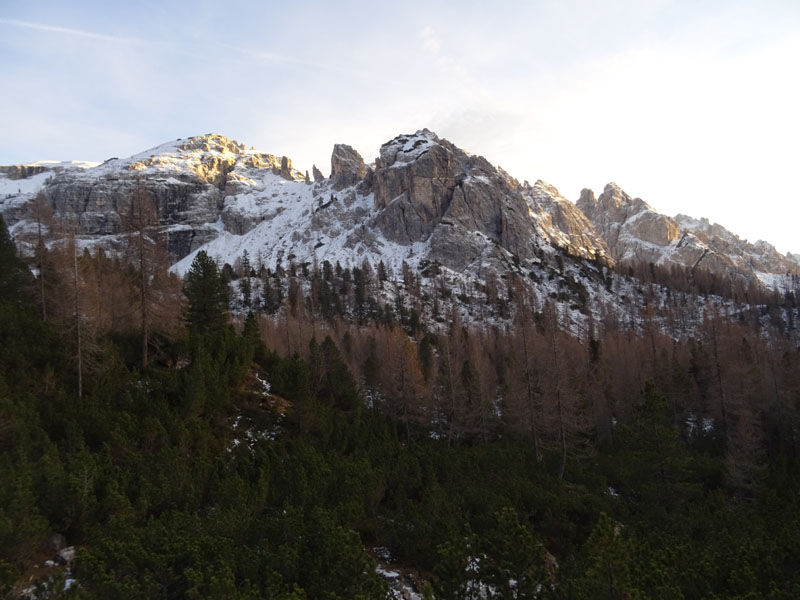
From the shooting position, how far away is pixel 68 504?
11.1 m

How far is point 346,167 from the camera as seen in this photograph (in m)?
175

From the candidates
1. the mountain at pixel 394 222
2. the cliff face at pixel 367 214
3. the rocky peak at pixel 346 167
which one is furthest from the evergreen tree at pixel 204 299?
the rocky peak at pixel 346 167

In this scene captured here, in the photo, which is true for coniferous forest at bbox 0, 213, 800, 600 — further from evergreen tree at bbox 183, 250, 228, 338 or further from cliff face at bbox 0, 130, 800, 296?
cliff face at bbox 0, 130, 800, 296

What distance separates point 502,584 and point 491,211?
137 m

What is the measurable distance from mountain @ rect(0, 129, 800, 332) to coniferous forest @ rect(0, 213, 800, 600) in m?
66.8

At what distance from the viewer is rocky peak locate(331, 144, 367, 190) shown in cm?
17225

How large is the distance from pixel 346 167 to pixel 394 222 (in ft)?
158

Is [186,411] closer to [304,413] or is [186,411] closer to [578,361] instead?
[304,413]

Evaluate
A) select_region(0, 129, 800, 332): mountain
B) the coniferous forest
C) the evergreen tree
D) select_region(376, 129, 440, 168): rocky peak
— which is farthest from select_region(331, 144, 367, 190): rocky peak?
the evergreen tree

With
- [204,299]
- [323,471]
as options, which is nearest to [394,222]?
[204,299]

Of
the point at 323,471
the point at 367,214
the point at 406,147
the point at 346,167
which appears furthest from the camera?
the point at 346,167

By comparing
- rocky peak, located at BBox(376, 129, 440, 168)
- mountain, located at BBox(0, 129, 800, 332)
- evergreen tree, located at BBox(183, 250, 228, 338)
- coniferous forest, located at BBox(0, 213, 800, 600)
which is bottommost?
coniferous forest, located at BBox(0, 213, 800, 600)

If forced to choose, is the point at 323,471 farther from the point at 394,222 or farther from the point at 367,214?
the point at 367,214

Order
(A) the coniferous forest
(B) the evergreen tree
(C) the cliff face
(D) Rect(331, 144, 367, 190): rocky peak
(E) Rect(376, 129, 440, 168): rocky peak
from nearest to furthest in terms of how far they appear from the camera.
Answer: (A) the coniferous forest < (B) the evergreen tree < (C) the cliff face < (E) Rect(376, 129, 440, 168): rocky peak < (D) Rect(331, 144, 367, 190): rocky peak
